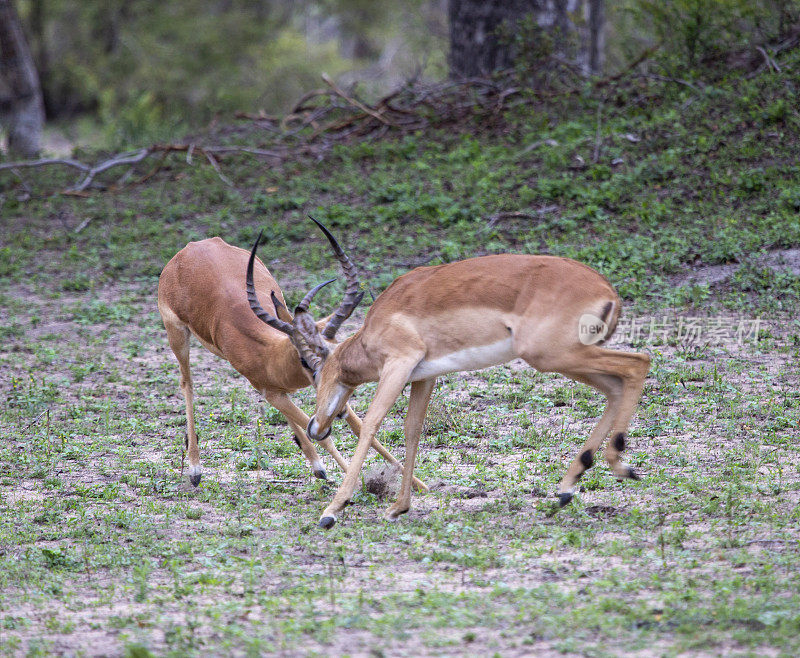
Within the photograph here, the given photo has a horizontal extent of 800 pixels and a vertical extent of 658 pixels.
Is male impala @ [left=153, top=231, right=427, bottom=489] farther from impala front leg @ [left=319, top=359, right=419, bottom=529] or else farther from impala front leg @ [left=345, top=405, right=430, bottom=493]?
impala front leg @ [left=319, top=359, right=419, bottom=529]

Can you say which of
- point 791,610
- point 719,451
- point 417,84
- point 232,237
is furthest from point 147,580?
point 417,84

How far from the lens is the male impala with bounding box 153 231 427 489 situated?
17.9 ft

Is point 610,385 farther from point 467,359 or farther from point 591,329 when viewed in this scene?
point 467,359

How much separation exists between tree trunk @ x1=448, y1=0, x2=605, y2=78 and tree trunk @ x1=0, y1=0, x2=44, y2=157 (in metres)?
6.31

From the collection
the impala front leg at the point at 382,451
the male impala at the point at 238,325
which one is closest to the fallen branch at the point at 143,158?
the male impala at the point at 238,325

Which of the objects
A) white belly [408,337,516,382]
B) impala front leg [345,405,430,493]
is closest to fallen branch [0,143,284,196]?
impala front leg [345,405,430,493]

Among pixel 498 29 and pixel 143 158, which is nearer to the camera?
pixel 498 29

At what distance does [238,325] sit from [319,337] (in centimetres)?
88

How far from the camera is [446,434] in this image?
6.16m

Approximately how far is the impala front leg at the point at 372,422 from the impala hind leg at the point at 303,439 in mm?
763

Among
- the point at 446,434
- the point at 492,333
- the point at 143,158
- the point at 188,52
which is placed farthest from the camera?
the point at 188,52

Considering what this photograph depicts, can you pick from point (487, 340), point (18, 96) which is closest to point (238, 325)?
point (487, 340)

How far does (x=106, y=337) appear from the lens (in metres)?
8.59

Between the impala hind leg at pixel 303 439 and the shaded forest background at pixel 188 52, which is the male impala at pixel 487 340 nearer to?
the impala hind leg at pixel 303 439
